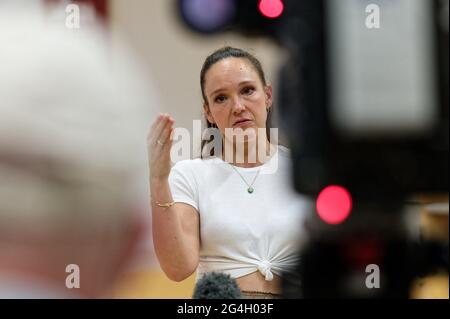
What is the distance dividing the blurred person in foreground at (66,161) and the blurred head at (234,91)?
195 mm

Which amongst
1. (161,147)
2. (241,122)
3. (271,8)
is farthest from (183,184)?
(271,8)

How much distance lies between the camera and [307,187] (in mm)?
1742

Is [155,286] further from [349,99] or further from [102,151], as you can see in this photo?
[349,99]

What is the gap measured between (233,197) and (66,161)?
0.50m

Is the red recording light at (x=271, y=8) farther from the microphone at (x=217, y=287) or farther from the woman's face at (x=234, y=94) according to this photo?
the microphone at (x=217, y=287)

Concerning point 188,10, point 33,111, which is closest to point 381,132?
point 188,10

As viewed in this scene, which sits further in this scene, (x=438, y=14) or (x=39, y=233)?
(x=438, y=14)

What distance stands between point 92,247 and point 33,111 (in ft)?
1.46

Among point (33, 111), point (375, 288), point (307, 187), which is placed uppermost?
point (33, 111)

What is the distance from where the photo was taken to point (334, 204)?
A: 174 cm

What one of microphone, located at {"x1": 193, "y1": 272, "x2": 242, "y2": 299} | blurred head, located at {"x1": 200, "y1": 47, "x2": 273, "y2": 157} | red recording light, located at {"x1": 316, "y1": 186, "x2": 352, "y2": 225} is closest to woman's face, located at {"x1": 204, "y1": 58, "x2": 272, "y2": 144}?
blurred head, located at {"x1": 200, "y1": 47, "x2": 273, "y2": 157}

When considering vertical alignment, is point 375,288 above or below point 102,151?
below

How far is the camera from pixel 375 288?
5.85ft

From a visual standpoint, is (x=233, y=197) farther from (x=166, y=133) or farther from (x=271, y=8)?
(x=271, y=8)
